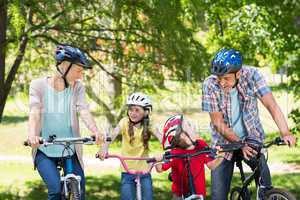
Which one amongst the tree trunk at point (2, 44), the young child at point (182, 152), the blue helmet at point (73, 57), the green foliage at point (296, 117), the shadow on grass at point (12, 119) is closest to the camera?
the blue helmet at point (73, 57)

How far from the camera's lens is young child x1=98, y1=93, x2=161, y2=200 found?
5926mm

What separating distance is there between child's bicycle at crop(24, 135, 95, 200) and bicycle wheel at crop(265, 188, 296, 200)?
56.1 inches

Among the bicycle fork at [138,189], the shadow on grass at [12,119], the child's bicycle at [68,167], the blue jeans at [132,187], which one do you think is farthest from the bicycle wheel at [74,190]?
the shadow on grass at [12,119]

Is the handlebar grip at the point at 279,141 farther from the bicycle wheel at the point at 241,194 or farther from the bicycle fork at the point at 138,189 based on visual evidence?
the bicycle fork at the point at 138,189

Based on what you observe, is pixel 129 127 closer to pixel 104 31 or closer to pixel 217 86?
pixel 217 86

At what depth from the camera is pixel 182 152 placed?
232 inches

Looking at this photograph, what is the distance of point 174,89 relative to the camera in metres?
9.82

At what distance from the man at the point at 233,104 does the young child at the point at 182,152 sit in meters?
0.24

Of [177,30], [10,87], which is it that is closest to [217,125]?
[177,30]

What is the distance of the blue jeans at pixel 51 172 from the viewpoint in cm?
538

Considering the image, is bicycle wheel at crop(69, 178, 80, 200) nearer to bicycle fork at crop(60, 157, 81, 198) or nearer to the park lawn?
bicycle fork at crop(60, 157, 81, 198)

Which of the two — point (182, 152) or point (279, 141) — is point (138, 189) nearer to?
point (182, 152)

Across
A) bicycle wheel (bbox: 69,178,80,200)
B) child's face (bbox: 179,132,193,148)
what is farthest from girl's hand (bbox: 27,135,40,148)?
child's face (bbox: 179,132,193,148)

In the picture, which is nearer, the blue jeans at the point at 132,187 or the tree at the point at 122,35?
the blue jeans at the point at 132,187
